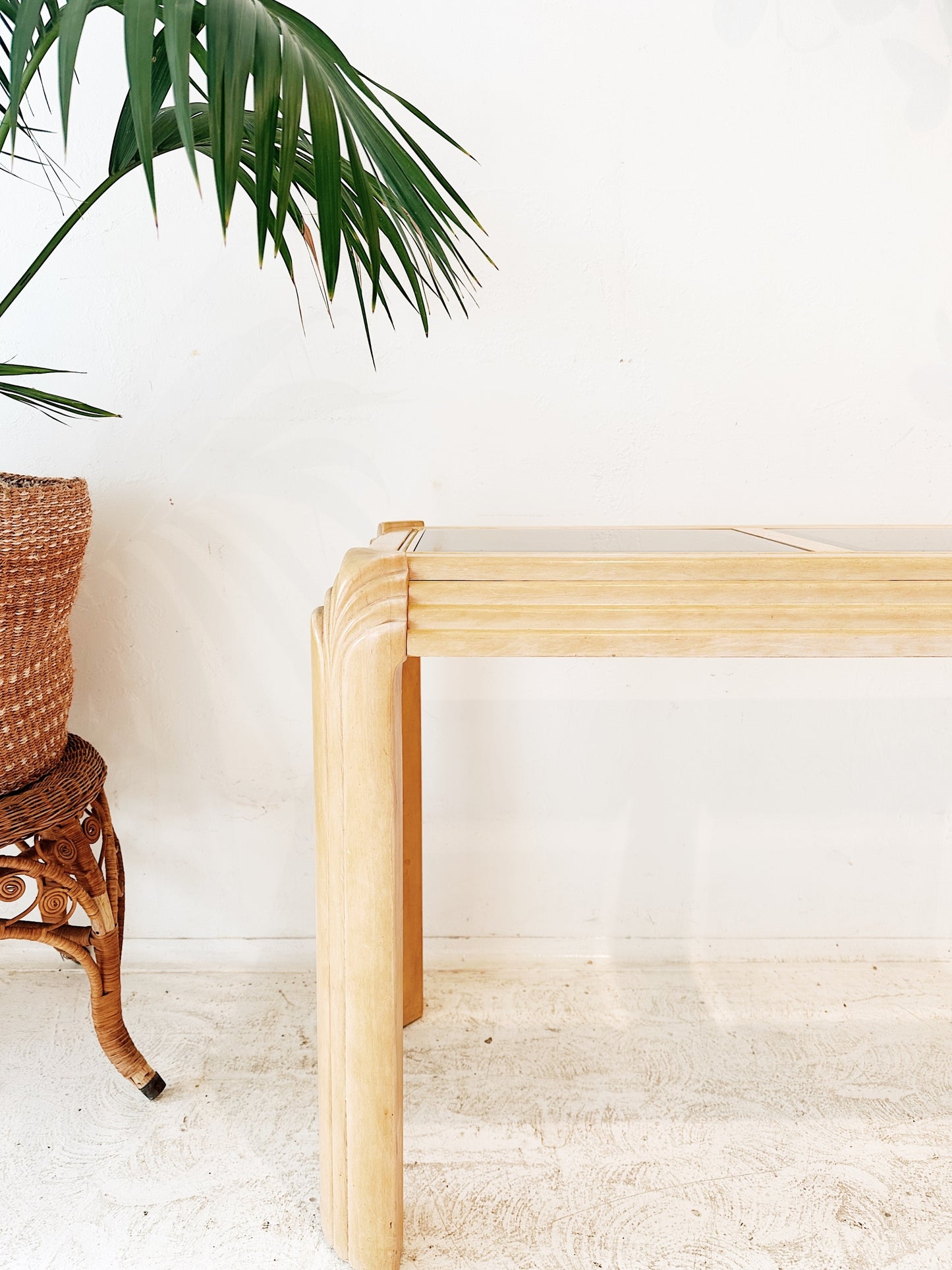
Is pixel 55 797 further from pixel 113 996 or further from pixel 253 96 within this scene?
pixel 253 96

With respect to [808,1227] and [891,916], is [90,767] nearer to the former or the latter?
[808,1227]

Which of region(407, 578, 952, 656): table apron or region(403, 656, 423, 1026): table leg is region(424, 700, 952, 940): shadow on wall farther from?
region(407, 578, 952, 656): table apron

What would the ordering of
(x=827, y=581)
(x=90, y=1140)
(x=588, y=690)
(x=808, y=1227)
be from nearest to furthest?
(x=827, y=581) < (x=808, y=1227) < (x=90, y=1140) < (x=588, y=690)

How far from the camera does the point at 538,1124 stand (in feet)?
3.05

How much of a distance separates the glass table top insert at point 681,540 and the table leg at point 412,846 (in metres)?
0.21

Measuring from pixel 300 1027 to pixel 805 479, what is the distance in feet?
3.20

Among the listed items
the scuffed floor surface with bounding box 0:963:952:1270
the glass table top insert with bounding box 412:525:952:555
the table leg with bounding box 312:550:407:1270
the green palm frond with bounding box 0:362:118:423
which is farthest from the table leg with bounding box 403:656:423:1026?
the green palm frond with bounding box 0:362:118:423

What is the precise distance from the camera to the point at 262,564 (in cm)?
119

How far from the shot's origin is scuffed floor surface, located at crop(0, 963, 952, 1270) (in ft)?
2.56

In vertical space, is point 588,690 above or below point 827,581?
below

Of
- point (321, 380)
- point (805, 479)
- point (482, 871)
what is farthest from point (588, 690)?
point (321, 380)

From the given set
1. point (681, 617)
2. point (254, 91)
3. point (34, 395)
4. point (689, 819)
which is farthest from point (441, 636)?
point (689, 819)

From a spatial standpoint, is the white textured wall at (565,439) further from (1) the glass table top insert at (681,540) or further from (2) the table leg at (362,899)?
(2) the table leg at (362,899)

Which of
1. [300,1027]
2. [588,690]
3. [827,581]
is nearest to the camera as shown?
[827,581]
